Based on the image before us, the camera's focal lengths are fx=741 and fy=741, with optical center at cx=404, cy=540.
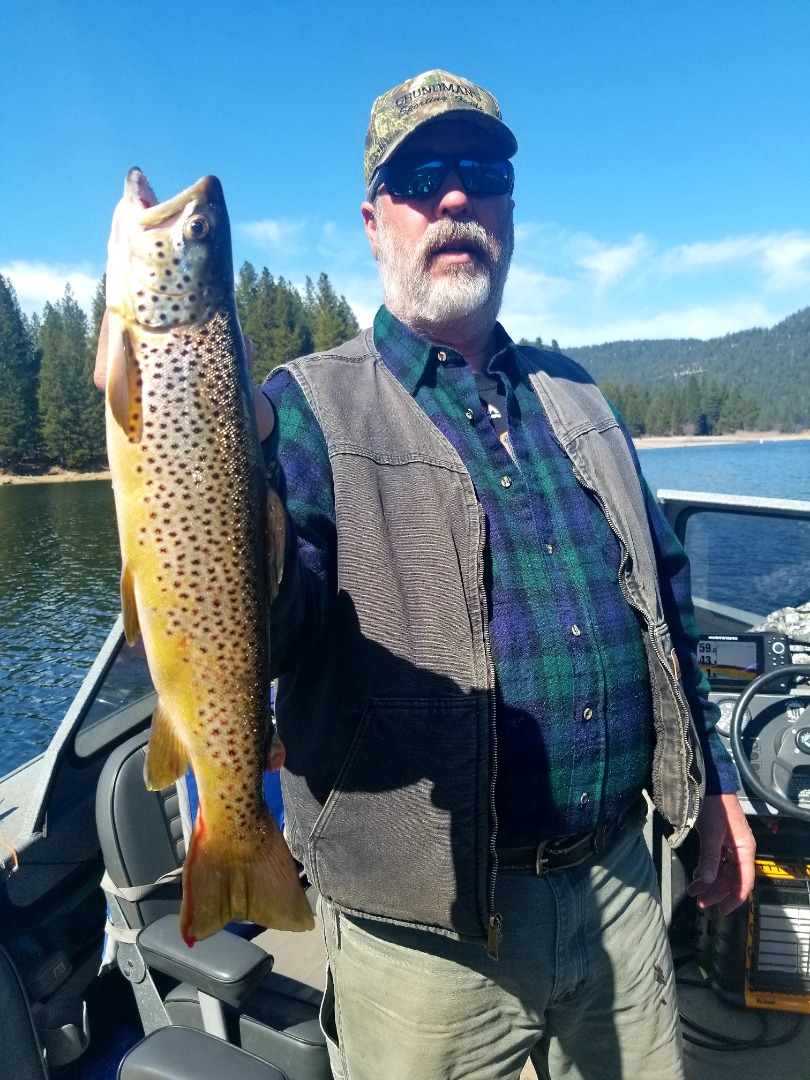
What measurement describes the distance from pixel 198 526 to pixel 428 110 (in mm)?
1724

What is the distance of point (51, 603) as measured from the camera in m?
19.2

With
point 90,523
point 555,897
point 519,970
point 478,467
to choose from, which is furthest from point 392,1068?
point 90,523

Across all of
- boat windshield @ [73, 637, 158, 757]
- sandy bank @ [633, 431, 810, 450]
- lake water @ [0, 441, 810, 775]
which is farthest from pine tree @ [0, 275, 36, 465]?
sandy bank @ [633, 431, 810, 450]

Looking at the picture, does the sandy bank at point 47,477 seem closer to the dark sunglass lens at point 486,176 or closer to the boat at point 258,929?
the boat at point 258,929

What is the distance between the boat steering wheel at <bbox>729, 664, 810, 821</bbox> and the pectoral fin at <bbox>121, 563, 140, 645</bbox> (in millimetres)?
2899

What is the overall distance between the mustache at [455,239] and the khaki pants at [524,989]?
1.88 metres

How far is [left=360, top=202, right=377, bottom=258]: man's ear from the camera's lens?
2.64m

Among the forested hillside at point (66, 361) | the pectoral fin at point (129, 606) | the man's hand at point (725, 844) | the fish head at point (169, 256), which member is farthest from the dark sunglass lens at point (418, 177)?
the forested hillside at point (66, 361)

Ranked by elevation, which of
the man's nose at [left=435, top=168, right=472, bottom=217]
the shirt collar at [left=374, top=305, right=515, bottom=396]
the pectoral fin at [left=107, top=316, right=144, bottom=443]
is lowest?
the pectoral fin at [left=107, top=316, right=144, bottom=443]

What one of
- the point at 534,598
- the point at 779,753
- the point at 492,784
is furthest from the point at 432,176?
the point at 779,753

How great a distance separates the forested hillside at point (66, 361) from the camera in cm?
4775

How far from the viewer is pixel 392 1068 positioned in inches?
75.9

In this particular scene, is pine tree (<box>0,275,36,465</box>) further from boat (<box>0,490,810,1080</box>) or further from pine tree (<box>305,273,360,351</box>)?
boat (<box>0,490,810,1080</box>)

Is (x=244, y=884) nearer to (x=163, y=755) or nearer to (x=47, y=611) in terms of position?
(x=163, y=755)
